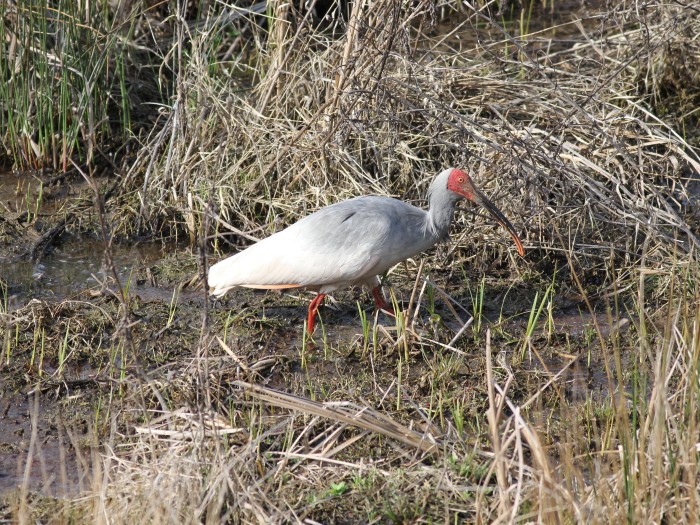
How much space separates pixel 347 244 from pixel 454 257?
109 cm

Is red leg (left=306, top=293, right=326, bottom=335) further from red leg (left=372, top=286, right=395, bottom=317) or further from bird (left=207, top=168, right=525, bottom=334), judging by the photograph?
red leg (left=372, top=286, right=395, bottom=317)

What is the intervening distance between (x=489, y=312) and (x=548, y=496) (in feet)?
7.90

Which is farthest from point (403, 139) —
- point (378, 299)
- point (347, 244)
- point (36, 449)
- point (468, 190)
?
point (36, 449)

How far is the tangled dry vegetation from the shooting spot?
3.27 m

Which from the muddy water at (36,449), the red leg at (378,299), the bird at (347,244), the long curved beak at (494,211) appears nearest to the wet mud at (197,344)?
the muddy water at (36,449)

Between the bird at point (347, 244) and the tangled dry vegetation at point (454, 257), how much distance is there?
1.08ft

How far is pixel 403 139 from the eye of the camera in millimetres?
6176

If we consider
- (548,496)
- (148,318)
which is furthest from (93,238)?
(548,496)

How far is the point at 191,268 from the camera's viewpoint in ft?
19.1

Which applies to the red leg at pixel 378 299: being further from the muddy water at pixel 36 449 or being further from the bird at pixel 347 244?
the muddy water at pixel 36 449

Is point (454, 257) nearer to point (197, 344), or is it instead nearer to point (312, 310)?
point (312, 310)

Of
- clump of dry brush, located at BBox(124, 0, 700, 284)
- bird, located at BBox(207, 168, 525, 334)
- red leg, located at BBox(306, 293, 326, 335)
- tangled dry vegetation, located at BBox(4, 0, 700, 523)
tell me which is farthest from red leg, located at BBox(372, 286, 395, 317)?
clump of dry brush, located at BBox(124, 0, 700, 284)

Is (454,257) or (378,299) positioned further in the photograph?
(454,257)

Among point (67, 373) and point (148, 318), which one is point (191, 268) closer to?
point (148, 318)
